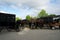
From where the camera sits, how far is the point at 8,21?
781 inches

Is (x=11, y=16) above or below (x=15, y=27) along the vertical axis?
above

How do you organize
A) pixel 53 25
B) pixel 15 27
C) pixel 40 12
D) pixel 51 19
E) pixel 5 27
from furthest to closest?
pixel 40 12
pixel 51 19
pixel 53 25
pixel 15 27
pixel 5 27

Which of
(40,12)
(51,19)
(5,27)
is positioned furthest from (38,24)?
(40,12)

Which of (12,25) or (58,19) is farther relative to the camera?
(58,19)

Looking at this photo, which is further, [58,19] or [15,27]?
[58,19]

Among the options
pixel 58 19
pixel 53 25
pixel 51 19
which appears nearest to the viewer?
pixel 53 25

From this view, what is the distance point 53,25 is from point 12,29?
9.05 metres

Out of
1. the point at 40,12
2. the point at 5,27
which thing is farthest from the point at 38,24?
the point at 40,12

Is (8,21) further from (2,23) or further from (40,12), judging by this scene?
(40,12)

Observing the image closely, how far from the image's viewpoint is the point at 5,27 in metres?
18.5

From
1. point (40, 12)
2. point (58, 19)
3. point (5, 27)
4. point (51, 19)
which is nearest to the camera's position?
point (5, 27)

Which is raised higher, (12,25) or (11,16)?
(11,16)

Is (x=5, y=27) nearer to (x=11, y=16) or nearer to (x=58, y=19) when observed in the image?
(x=11, y=16)

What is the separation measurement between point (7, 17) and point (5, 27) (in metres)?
1.89
